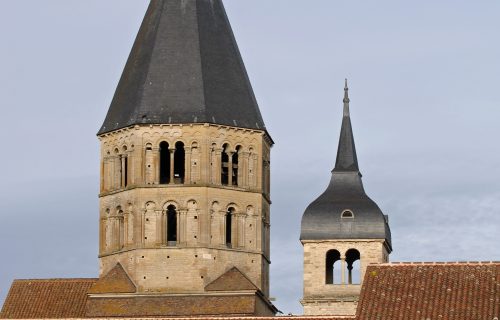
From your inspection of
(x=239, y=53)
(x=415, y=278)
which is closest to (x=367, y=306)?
(x=415, y=278)

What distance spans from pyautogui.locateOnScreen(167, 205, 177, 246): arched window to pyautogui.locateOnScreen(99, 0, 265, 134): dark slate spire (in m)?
3.35

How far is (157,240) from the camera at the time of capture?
92625 millimetres

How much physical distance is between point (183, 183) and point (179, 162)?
115cm

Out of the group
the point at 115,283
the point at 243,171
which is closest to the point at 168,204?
the point at 243,171

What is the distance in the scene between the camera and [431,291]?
79062 millimetres

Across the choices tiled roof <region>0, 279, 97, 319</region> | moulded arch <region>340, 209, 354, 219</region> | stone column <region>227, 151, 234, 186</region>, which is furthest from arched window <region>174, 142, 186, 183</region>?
moulded arch <region>340, 209, 354, 219</region>

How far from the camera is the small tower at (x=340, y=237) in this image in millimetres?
105938

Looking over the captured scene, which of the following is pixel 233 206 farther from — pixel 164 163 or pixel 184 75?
pixel 184 75

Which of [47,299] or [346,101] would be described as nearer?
[47,299]

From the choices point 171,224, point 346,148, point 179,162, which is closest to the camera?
point 171,224

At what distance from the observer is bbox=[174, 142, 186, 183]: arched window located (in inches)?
3672

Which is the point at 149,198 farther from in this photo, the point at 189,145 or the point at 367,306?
the point at 367,306

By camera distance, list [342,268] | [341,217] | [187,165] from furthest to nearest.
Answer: [342,268] → [341,217] → [187,165]

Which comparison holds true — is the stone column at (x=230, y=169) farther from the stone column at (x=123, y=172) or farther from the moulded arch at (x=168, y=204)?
the stone column at (x=123, y=172)
